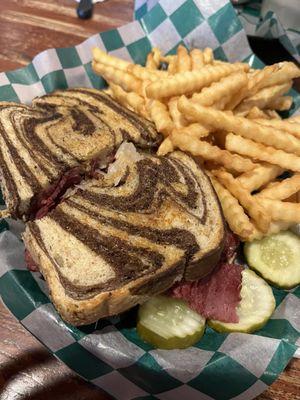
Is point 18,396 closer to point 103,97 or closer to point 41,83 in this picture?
point 103,97

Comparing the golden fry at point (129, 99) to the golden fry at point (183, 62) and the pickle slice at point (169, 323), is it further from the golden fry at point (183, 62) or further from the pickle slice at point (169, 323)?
the pickle slice at point (169, 323)

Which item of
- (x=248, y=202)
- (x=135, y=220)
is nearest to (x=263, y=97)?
(x=248, y=202)

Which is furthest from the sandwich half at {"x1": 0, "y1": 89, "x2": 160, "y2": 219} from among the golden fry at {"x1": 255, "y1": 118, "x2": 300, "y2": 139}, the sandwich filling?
the golden fry at {"x1": 255, "y1": 118, "x2": 300, "y2": 139}

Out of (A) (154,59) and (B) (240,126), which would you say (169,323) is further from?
(A) (154,59)

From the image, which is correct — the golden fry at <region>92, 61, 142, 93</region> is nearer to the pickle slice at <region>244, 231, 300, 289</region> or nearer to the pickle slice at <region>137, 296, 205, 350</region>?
the pickle slice at <region>244, 231, 300, 289</region>

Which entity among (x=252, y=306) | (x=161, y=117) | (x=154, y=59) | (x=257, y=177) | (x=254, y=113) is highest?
(x=154, y=59)

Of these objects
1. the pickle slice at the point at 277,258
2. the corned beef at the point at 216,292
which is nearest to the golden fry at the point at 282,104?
the pickle slice at the point at 277,258

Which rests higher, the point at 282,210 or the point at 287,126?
the point at 287,126

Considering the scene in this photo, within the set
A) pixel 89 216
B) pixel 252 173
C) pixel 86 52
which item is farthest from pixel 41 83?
pixel 252 173
